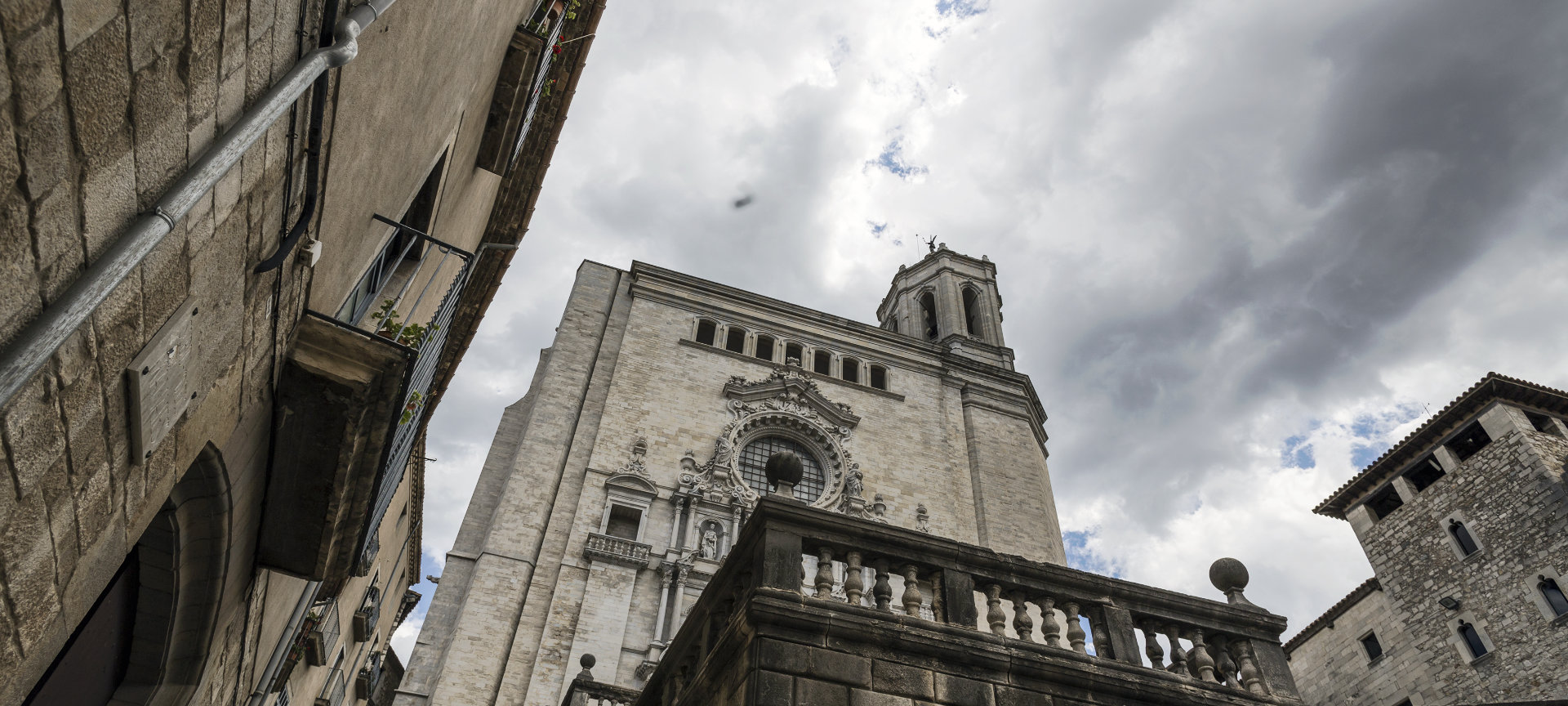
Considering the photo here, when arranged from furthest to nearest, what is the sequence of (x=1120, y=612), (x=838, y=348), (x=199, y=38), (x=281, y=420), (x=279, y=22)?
(x=838, y=348) < (x=1120, y=612) < (x=281, y=420) < (x=279, y=22) < (x=199, y=38)

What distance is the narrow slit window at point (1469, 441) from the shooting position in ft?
68.2

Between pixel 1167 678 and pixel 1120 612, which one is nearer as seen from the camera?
pixel 1167 678

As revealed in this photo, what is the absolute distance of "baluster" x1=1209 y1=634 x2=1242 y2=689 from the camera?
591 cm

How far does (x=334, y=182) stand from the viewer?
4.66m

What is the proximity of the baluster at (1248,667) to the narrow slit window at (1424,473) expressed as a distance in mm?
20515

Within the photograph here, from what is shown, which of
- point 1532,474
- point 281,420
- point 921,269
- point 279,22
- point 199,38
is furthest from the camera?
point 921,269

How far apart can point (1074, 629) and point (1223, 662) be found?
1.29 m

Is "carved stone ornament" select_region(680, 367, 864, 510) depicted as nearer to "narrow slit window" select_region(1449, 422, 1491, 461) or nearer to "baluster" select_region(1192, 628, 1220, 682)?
"baluster" select_region(1192, 628, 1220, 682)

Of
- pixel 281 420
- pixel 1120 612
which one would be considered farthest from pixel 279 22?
pixel 1120 612

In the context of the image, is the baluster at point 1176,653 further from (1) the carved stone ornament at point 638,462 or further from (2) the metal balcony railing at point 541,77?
(1) the carved stone ornament at point 638,462

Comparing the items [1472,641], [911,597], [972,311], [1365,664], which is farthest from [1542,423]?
[911,597]

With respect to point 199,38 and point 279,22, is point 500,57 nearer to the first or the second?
point 279,22

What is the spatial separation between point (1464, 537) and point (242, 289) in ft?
84.0

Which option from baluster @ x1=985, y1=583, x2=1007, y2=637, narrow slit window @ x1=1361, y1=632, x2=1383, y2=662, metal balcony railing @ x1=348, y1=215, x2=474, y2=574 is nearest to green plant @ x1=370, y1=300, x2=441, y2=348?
metal balcony railing @ x1=348, y1=215, x2=474, y2=574
